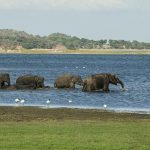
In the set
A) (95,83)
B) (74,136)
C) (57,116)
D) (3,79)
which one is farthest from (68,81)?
(74,136)

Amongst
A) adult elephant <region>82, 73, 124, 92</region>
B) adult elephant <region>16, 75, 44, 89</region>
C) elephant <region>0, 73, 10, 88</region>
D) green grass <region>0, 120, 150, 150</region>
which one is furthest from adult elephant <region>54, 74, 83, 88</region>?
green grass <region>0, 120, 150, 150</region>

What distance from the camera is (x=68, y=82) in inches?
2242

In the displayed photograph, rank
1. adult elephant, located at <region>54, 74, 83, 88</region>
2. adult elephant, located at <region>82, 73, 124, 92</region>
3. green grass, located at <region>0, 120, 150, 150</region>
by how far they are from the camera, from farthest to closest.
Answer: adult elephant, located at <region>54, 74, 83, 88</region> → adult elephant, located at <region>82, 73, 124, 92</region> → green grass, located at <region>0, 120, 150, 150</region>

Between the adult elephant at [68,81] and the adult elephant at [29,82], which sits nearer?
Result: the adult elephant at [29,82]

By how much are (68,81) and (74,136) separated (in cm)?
3691

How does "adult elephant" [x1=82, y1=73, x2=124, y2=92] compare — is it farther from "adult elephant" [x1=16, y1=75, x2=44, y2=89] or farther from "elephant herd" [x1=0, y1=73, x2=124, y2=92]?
"adult elephant" [x1=16, y1=75, x2=44, y2=89]

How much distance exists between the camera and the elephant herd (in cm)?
5362

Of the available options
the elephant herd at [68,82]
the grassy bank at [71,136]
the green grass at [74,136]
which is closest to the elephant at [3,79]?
the elephant herd at [68,82]

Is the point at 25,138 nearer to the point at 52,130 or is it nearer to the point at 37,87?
the point at 52,130

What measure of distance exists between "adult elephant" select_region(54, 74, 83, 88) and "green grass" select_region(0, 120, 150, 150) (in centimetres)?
3261

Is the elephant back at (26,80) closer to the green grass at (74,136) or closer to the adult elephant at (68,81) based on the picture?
the adult elephant at (68,81)

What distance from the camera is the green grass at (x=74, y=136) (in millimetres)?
18062

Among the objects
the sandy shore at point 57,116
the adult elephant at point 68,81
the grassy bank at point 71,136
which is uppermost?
the grassy bank at point 71,136

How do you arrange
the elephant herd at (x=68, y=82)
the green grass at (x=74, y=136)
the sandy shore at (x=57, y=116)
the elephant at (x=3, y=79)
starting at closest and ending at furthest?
the green grass at (x=74, y=136) < the sandy shore at (x=57, y=116) < the elephant herd at (x=68, y=82) < the elephant at (x=3, y=79)
